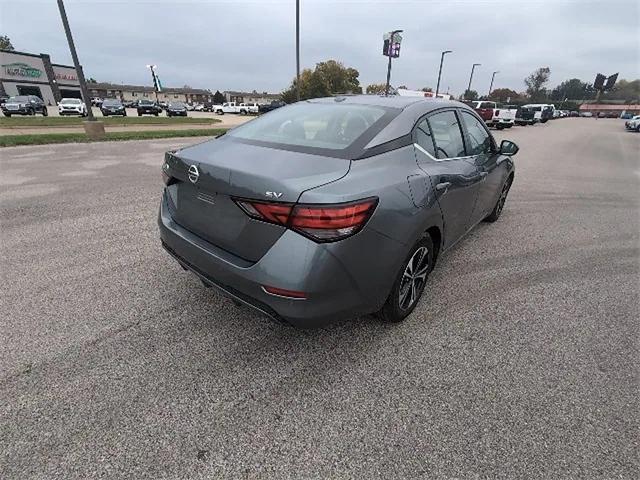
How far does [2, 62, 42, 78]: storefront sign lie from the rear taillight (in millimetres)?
74049

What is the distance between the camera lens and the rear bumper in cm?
189

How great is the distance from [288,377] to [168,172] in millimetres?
1602

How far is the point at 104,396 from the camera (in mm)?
2070

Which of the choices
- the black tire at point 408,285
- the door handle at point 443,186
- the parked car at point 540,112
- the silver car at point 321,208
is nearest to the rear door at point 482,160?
the silver car at point 321,208

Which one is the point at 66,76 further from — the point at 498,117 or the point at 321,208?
the point at 321,208

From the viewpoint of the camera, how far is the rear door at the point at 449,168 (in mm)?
2666

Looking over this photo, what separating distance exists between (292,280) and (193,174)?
3.09 ft

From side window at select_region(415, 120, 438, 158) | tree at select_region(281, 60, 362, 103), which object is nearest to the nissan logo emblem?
side window at select_region(415, 120, 438, 158)

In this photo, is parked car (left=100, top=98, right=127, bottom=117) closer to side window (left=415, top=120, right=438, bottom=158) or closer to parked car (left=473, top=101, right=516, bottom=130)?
parked car (left=473, top=101, right=516, bottom=130)

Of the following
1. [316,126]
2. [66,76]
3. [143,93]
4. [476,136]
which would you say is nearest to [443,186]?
[316,126]

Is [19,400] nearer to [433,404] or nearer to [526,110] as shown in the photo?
[433,404]

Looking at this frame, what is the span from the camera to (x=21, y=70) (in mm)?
55812

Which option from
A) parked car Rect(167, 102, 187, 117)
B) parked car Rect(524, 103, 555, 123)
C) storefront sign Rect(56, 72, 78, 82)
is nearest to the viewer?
parked car Rect(167, 102, 187, 117)

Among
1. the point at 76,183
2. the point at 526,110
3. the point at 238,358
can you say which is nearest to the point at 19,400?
the point at 238,358
